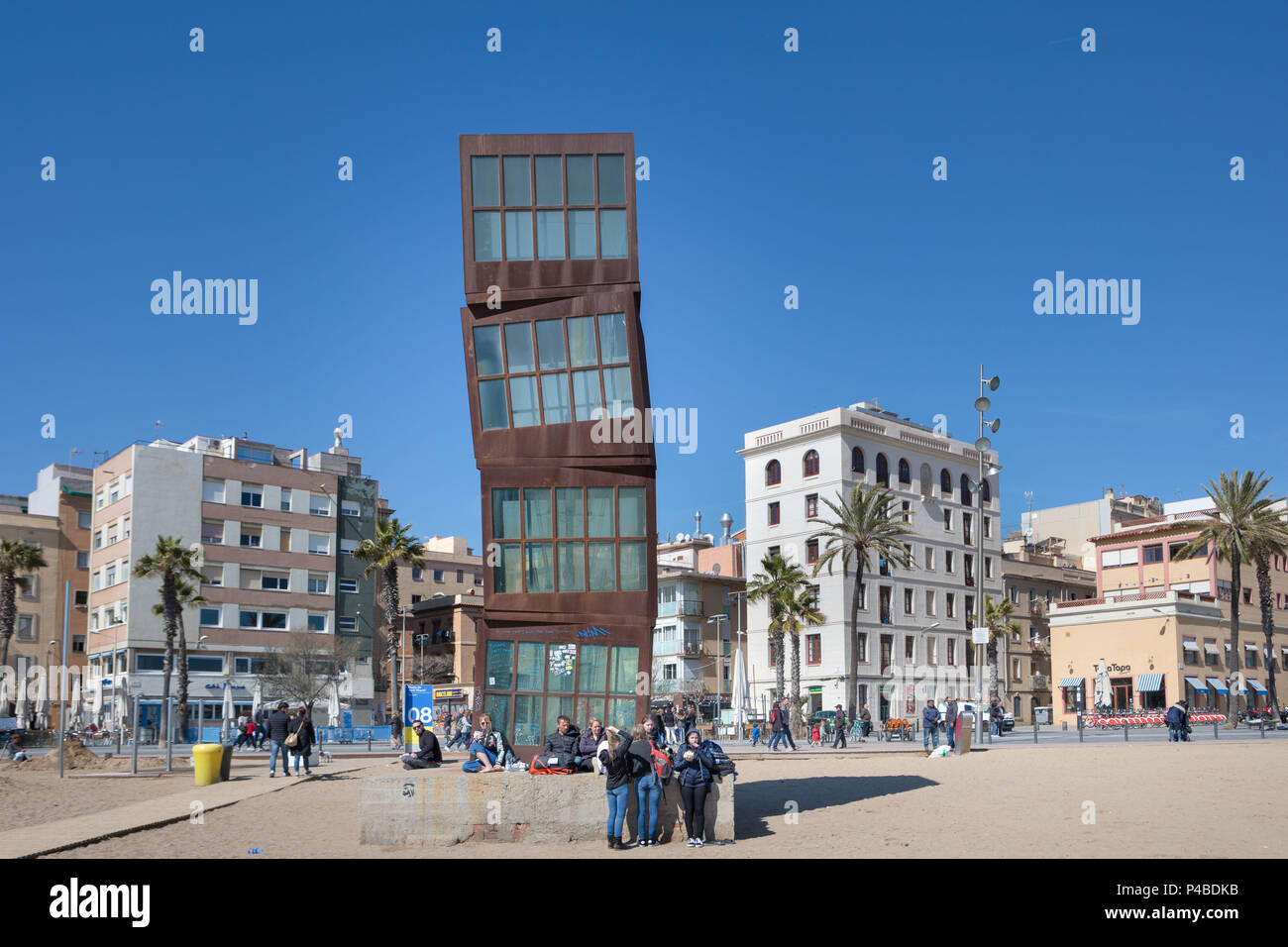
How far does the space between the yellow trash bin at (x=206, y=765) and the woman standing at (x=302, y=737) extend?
2.05 metres

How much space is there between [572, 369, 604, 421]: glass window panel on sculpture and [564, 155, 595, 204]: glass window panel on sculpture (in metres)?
2.96

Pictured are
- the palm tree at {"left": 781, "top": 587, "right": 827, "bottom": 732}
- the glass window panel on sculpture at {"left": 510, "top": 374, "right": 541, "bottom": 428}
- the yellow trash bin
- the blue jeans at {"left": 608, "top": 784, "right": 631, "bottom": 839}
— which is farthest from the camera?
the palm tree at {"left": 781, "top": 587, "right": 827, "bottom": 732}

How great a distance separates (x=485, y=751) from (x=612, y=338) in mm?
7116

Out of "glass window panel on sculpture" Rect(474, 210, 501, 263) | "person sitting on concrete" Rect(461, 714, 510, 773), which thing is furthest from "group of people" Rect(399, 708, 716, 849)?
"glass window panel on sculpture" Rect(474, 210, 501, 263)

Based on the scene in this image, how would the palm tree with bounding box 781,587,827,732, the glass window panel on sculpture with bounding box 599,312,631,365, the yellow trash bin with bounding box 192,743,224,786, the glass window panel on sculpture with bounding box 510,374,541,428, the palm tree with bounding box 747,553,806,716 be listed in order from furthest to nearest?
1. the palm tree with bounding box 747,553,806,716
2. the palm tree with bounding box 781,587,827,732
3. the yellow trash bin with bounding box 192,743,224,786
4. the glass window panel on sculpture with bounding box 510,374,541,428
5. the glass window panel on sculpture with bounding box 599,312,631,365

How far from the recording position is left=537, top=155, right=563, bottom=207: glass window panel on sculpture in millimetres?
20703

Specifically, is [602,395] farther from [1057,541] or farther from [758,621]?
[1057,541]

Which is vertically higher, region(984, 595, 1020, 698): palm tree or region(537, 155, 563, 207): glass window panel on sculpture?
region(537, 155, 563, 207): glass window panel on sculpture

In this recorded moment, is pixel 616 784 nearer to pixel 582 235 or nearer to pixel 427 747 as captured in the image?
pixel 427 747

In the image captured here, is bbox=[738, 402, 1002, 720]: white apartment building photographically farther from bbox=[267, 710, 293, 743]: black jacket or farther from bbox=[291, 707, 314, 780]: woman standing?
bbox=[267, 710, 293, 743]: black jacket

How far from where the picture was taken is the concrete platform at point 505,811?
→ 637 inches

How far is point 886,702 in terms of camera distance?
73.1 meters

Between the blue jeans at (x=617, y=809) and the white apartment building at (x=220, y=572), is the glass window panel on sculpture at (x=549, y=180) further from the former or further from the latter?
the white apartment building at (x=220, y=572)

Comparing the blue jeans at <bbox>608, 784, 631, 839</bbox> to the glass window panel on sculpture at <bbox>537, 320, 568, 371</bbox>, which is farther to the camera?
the glass window panel on sculpture at <bbox>537, 320, 568, 371</bbox>
